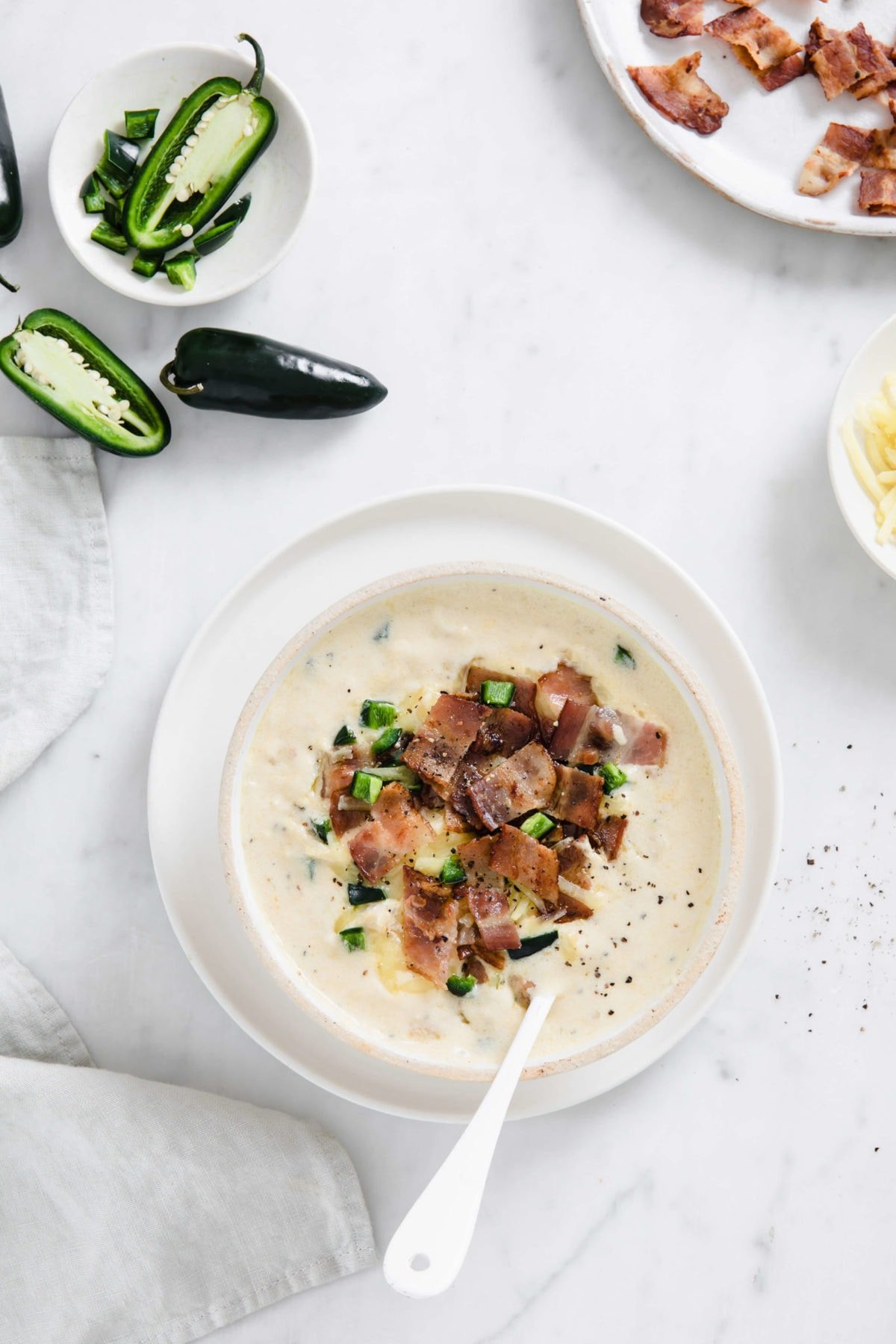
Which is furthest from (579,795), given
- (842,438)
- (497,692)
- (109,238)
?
(109,238)

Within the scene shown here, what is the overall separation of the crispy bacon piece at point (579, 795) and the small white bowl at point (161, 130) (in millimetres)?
994

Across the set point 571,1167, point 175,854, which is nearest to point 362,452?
point 175,854

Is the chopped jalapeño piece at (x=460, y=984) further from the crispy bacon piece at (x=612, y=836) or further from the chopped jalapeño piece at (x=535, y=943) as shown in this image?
the crispy bacon piece at (x=612, y=836)

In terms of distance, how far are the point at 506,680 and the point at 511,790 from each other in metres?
0.17

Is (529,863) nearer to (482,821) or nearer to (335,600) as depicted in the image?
(482,821)

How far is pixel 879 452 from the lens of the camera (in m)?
1.94

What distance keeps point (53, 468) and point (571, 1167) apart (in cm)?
159

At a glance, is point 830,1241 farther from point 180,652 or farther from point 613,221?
point 613,221

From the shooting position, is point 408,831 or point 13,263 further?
point 13,263

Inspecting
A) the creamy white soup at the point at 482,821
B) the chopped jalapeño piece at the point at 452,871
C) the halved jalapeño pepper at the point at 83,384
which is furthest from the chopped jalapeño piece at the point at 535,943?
the halved jalapeño pepper at the point at 83,384

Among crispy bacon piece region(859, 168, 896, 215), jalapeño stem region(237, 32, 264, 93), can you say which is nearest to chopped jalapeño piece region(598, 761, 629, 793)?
crispy bacon piece region(859, 168, 896, 215)

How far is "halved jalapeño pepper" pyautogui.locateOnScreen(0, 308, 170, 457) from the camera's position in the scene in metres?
1.90

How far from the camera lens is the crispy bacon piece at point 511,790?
165 centimetres

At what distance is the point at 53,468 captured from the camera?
77.6 inches
